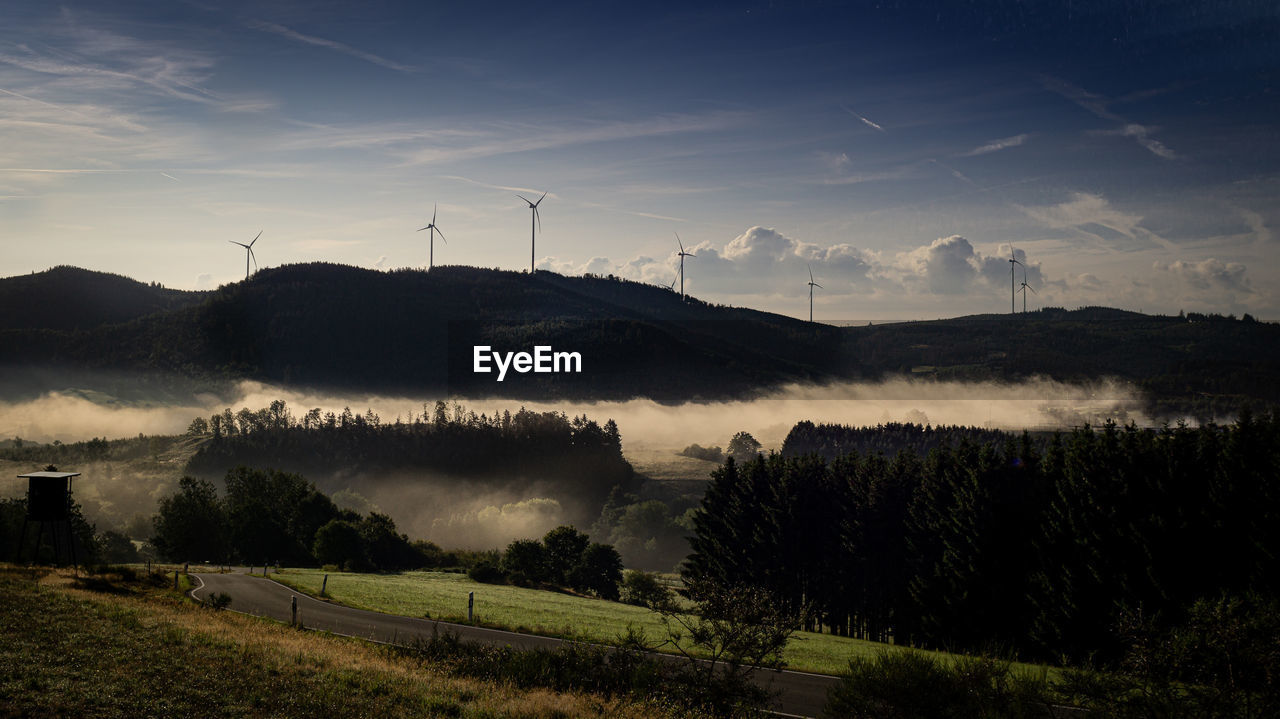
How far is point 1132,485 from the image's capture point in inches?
2055

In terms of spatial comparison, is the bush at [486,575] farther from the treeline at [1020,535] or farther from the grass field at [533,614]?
the treeline at [1020,535]

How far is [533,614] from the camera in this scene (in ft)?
171

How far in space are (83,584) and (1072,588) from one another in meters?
61.6

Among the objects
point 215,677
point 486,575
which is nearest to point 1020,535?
point 215,677

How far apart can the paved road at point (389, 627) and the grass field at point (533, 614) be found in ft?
4.74

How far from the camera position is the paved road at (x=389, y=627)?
28969mm

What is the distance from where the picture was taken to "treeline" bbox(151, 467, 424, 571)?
10406 centimetres

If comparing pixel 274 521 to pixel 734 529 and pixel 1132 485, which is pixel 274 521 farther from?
pixel 1132 485

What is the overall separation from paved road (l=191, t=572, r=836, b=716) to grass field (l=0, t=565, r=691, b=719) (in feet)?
20.6

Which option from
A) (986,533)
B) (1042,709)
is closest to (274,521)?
(986,533)

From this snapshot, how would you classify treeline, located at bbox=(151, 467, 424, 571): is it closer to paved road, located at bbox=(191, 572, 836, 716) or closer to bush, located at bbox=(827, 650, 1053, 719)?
paved road, located at bbox=(191, 572, 836, 716)

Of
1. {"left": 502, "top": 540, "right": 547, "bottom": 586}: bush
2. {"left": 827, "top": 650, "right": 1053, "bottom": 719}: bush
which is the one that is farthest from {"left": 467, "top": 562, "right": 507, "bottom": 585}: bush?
{"left": 827, "top": 650, "right": 1053, "bottom": 719}: bush

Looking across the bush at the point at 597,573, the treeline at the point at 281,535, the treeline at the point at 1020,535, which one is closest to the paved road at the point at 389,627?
the treeline at the point at 1020,535

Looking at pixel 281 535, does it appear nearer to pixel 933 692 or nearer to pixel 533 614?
pixel 533 614
